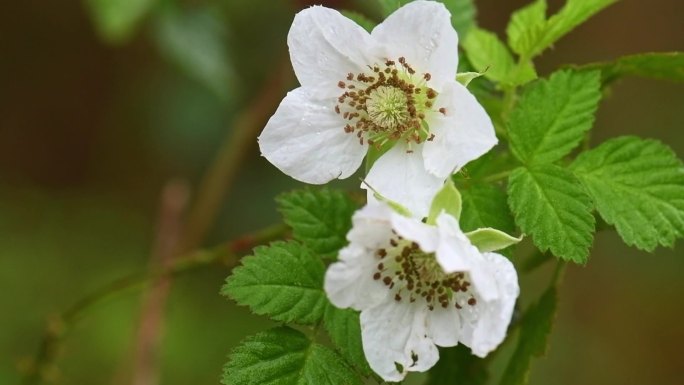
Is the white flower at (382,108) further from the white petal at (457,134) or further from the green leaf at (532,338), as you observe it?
the green leaf at (532,338)

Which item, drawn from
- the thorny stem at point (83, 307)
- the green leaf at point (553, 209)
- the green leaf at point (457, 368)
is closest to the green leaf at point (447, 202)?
the green leaf at point (553, 209)

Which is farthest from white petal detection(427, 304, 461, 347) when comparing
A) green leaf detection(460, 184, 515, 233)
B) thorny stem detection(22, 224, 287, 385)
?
thorny stem detection(22, 224, 287, 385)

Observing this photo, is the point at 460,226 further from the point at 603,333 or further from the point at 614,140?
the point at 603,333

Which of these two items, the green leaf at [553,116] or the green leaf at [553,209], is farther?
the green leaf at [553,116]

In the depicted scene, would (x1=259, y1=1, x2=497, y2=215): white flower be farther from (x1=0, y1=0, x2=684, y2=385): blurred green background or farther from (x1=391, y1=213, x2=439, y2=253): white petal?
(x1=0, y1=0, x2=684, y2=385): blurred green background

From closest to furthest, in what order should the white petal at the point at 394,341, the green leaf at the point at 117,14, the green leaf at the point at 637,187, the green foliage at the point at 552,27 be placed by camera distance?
the white petal at the point at 394,341 → the green leaf at the point at 637,187 → the green foliage at the point at 552,27 → the green leaf at the point at 117,14

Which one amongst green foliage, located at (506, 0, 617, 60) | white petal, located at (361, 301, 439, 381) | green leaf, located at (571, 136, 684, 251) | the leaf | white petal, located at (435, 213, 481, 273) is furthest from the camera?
the leaf
